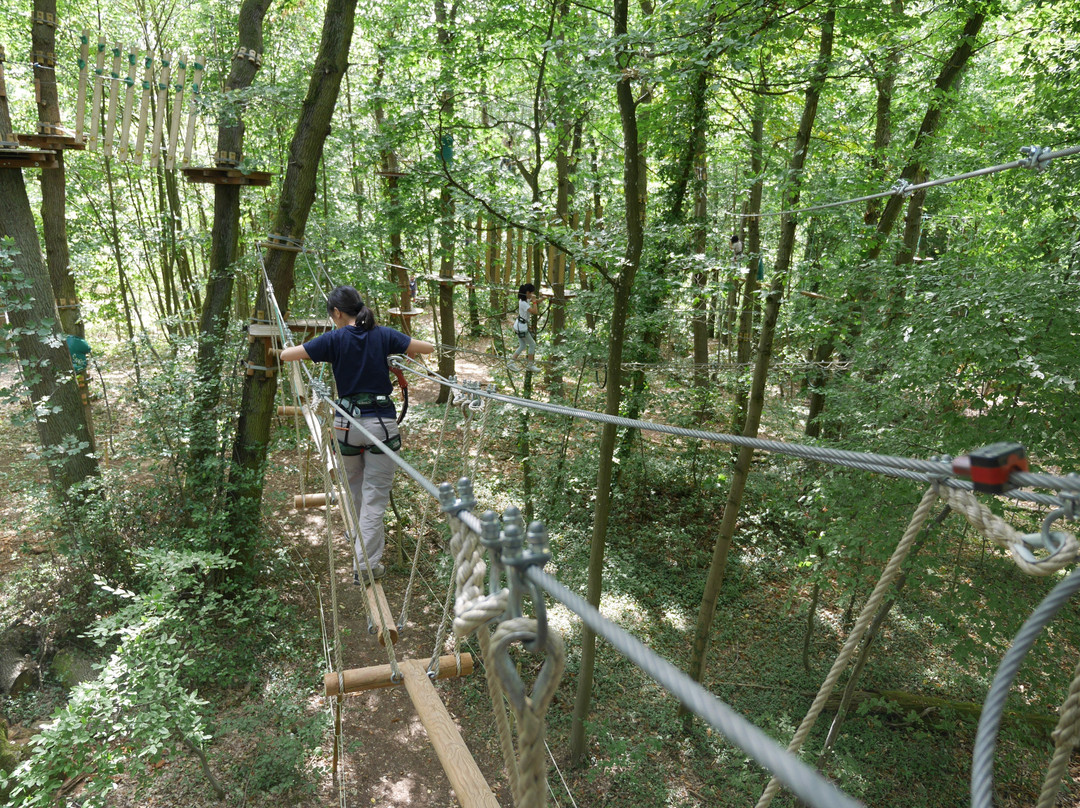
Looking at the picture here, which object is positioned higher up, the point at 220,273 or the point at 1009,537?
the point at 220,273

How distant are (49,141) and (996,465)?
5.18 meters

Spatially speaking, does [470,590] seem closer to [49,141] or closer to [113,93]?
[113,93]

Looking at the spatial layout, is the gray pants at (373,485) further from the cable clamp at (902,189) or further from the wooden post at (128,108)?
the wooden post at (128,108)

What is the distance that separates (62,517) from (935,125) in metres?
6.93

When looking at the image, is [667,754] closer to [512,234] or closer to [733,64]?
[733,64]

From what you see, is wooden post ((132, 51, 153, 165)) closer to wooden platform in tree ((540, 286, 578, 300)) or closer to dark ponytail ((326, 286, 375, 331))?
dark ponytail ((326, 286, 375, 331))

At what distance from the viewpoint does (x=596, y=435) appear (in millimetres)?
6109

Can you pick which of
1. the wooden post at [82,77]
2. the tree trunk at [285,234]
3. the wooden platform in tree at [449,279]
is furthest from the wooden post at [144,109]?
the wooden platform in tree at [449,279]

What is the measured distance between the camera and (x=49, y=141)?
3953mm

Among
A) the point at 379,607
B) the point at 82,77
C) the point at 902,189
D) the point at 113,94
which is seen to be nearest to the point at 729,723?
the point at 379,607

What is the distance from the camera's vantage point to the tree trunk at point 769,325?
346cm

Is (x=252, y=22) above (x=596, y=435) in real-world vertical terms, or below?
above

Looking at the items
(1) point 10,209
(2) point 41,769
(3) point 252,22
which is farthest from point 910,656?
(1) point 10,209

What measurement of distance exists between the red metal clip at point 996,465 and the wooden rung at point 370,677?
1785mm
